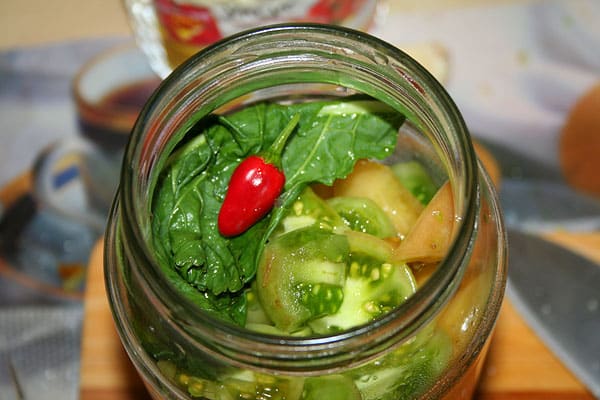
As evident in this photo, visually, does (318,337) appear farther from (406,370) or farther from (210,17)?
(210,17)

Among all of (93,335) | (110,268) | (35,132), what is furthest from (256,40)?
(35,132)

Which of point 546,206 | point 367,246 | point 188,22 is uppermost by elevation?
point 367,246

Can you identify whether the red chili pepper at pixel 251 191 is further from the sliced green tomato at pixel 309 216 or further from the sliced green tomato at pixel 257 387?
the sliced green tomato at pixel 257 387

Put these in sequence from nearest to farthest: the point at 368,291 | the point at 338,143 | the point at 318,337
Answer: the point at 318,337 → the point at 368,291 → the point at 338,143

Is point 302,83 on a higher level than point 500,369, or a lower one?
higher

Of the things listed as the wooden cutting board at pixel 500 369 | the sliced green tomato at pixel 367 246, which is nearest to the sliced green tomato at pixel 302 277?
the sliced green tomato at pixel 367 246

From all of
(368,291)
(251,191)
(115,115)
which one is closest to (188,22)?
(115,115)
